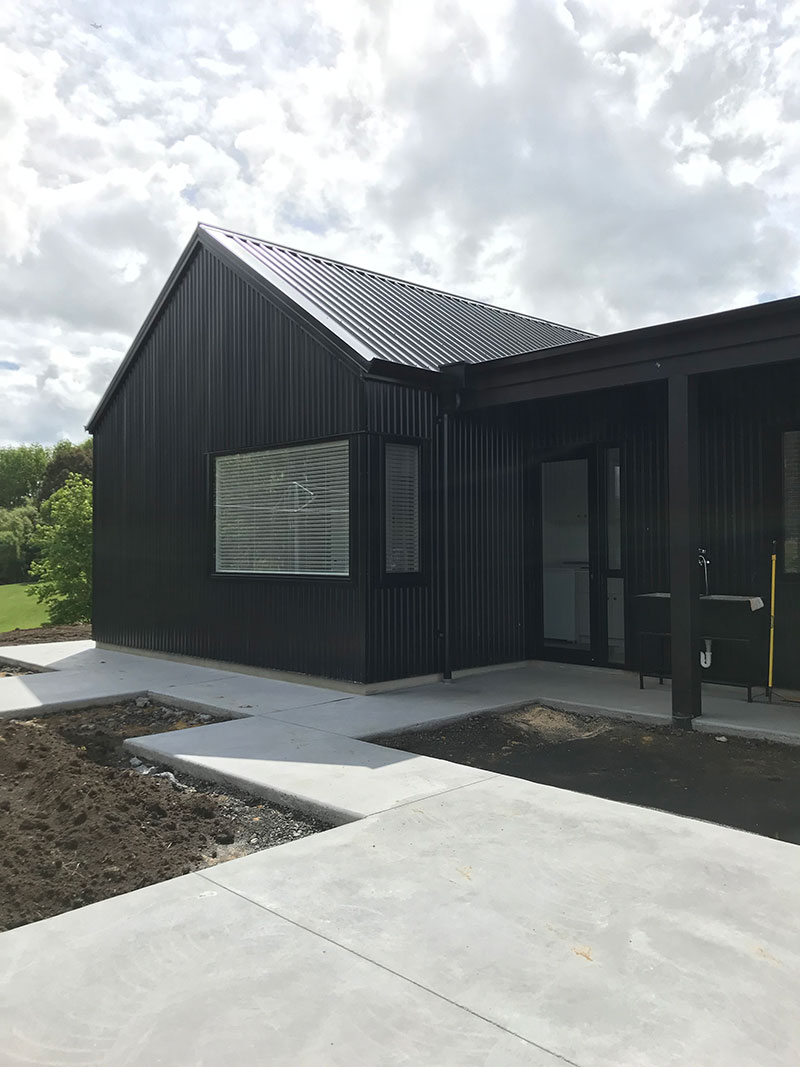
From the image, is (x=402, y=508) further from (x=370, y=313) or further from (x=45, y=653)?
(x=45, y=653)

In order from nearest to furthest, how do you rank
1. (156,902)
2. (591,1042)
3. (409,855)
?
(591,1042)
(156,902)
(409,855)

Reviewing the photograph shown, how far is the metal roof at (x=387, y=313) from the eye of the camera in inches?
309

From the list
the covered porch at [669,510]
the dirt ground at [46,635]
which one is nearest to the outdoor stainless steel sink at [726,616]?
the covered porch at [669,510]

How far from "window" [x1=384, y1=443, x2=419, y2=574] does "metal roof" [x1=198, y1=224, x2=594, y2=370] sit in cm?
86

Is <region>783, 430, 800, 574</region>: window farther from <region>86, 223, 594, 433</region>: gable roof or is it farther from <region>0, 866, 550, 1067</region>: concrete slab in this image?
<region>0, 866, 550, 1067</region>: concrete slab

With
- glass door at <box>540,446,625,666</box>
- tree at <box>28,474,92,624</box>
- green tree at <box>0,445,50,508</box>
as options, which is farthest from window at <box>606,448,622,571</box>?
green tree at <box>0,445,50,508</box>

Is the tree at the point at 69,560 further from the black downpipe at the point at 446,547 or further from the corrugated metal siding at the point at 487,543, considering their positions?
the black downpipe at the point at 446,547

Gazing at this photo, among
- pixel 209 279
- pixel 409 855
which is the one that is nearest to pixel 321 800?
pixel 409 855

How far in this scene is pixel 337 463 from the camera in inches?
299

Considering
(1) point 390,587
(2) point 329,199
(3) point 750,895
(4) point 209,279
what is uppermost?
(2) point 329,199

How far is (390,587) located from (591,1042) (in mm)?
5281

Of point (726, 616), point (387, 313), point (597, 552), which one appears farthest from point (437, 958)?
point (387, 313)

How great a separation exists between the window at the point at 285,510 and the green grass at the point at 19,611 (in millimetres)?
13154

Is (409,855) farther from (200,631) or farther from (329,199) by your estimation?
(329,199)
